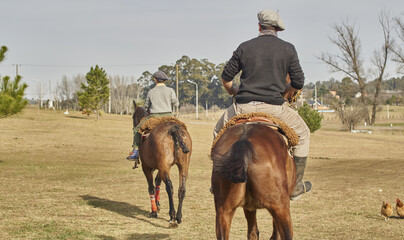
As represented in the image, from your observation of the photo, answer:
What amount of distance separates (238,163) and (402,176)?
1691 centimetres

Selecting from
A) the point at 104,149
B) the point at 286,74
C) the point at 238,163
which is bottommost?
the point at 104,149

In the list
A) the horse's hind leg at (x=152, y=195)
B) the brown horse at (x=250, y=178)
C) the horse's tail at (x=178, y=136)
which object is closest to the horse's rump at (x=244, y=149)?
the brown horse at (x=250, y=178)

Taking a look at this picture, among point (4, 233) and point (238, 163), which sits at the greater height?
point (238, 163)

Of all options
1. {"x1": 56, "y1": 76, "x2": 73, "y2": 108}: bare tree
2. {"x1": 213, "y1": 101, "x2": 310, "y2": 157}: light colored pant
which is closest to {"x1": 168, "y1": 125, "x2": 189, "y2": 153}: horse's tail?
{"x1": 213, "y1": 101, "x2": 310, "y2": 157}: light colored pant

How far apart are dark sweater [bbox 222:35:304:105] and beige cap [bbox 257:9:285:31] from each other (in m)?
0.22

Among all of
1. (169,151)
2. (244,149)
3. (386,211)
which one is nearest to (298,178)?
(244,149)

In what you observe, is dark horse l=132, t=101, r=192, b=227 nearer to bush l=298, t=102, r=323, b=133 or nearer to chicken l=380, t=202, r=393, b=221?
chicken l=380, t=202, r=393, b=221

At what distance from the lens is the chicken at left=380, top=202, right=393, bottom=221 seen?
1057cm

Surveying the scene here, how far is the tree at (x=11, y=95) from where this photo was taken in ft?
76.4

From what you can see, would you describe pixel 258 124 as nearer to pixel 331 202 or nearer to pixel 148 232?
pixel 148 232

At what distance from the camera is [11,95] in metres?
23.9

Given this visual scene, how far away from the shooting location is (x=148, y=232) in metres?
9.66

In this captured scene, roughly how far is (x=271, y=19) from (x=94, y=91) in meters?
61.6

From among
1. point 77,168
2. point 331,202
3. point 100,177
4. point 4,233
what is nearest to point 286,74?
point 4,233
